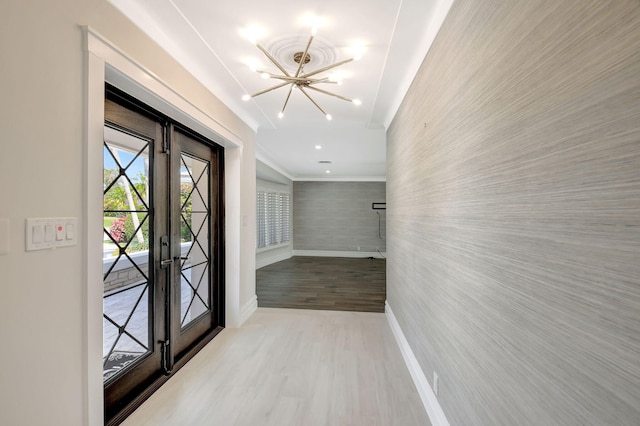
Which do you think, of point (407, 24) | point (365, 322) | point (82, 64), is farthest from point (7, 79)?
point (365, 322)

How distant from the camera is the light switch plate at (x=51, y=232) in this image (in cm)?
116

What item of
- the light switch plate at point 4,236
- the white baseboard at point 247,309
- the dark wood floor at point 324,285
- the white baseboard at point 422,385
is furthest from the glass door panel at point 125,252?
the dark wood floor at point 324,285

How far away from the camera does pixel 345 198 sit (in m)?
9.46

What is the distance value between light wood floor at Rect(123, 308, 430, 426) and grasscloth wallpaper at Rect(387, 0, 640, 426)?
60 cm

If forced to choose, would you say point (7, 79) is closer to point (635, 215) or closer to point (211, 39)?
point (211, 39)

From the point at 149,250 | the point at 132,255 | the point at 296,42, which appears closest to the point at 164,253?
the point at 149,250

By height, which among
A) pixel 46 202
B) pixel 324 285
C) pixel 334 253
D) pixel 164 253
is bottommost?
pixel 324 285

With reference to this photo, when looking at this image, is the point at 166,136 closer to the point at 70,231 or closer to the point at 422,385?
the point at 70,231

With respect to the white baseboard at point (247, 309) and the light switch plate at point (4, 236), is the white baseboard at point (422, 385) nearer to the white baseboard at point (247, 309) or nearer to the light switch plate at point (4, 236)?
the white baseboard at point (247, 309)

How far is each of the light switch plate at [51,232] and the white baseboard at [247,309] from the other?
2412mm

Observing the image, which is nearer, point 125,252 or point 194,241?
point 125,252

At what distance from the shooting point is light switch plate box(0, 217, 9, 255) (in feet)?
3.47

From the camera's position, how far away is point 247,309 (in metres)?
3.69

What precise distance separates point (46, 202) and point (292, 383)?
195 centimetres
